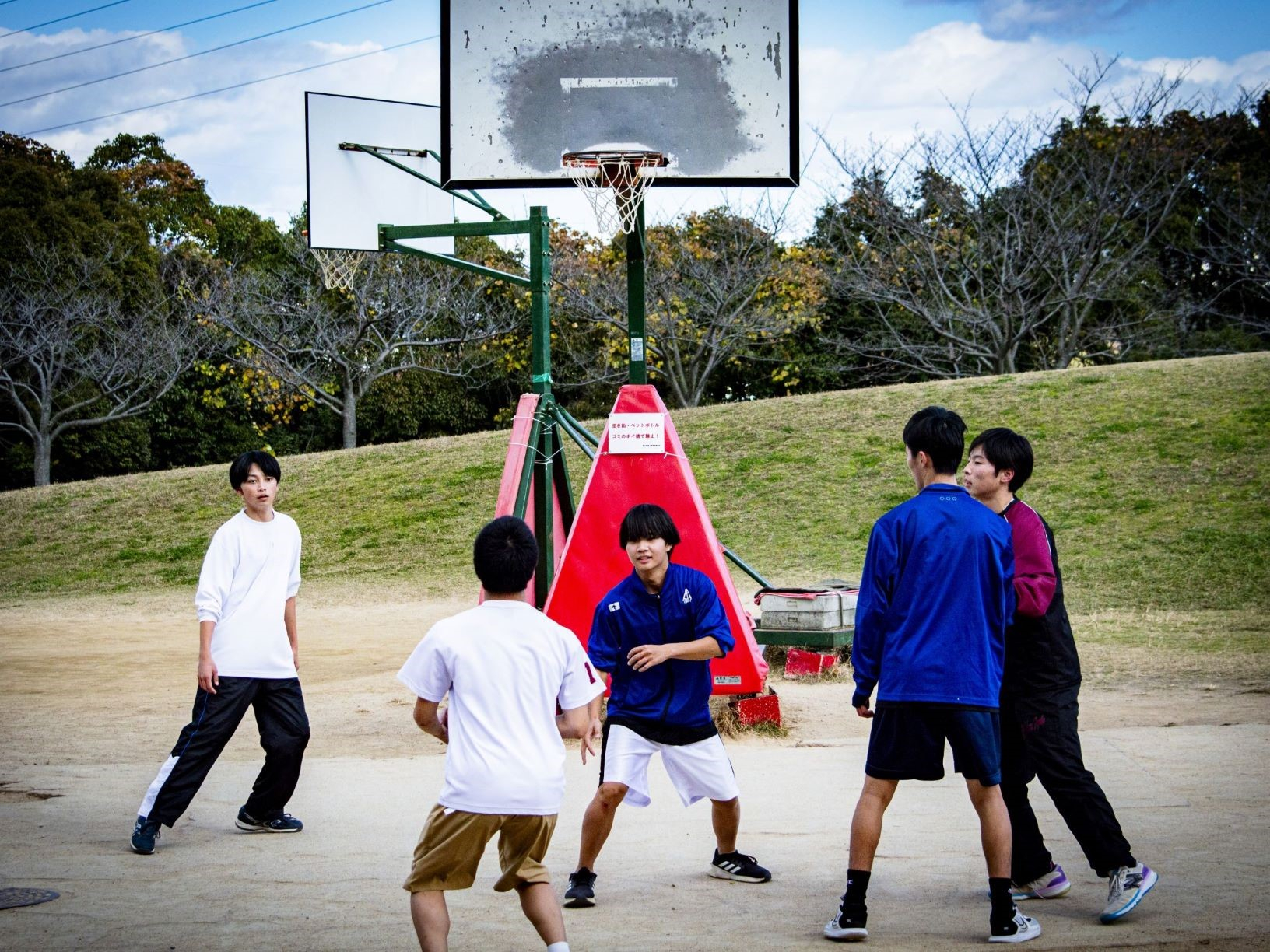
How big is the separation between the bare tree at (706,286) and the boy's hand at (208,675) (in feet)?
69.5

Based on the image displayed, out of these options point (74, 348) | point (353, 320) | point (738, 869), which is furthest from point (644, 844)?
point (74, 348)

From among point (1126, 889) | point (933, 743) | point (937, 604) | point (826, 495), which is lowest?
point (1126, 889)

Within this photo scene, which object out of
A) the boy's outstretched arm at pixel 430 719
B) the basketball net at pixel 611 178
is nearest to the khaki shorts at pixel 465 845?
the boy's outstretched arm at pixel 430 719

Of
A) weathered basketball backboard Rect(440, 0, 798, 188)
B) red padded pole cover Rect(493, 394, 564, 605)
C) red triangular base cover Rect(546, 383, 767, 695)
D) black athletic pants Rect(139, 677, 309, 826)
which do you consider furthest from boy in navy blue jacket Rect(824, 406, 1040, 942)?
weathered basketball backboard Rect(440, 0, 798, 188)

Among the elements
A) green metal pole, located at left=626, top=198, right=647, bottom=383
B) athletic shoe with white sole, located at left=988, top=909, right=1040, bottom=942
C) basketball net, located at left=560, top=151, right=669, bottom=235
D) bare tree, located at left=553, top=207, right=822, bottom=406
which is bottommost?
athletic shoe with white sole, located at left=988, top=909, right=1040, bottom=942

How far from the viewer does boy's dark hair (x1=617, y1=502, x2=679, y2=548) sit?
4527mm

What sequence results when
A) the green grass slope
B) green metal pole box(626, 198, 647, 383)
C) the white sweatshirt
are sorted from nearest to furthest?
1. the white sweatshirt
2. green metal pole box(626, 198, 647, 383)
3. the green grass slope

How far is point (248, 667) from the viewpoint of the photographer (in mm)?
5426

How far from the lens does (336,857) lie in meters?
5.09

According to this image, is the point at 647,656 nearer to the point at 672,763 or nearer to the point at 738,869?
the point at 672,763

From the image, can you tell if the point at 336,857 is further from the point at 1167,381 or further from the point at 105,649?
the point at 1167,381

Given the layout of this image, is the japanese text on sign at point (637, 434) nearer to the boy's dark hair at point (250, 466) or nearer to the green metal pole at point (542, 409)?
the green metal pole at point (542, 409)

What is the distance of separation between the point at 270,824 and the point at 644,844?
1677 millimetres

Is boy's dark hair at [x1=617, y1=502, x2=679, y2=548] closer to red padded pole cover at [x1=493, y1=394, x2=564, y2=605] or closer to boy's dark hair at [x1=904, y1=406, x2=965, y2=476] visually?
boy's dark hair at [x1=904, y1=406, x2=965, y2=476]
